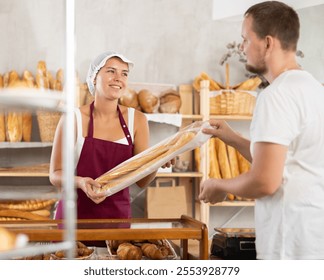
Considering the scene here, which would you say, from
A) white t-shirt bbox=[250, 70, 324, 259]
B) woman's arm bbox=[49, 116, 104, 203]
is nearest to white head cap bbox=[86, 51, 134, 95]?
woman's arm bbox=[49, 116, 104, 203]

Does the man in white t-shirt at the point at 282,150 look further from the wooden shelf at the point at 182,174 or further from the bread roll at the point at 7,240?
the wooden shelf at the point at 182,174

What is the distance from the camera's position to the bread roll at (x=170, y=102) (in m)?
2.79

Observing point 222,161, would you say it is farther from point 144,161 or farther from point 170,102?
point 144,161

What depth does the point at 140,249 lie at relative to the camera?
52.8 inches

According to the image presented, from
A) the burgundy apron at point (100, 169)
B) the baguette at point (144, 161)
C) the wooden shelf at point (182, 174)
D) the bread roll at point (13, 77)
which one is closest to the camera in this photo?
the bread roll at point (13, 77)

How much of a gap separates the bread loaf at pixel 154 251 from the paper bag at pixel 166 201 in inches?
56.9

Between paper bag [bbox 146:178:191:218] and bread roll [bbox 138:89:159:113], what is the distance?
1.35 feet

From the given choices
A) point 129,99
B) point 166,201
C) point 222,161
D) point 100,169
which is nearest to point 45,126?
point 100,169

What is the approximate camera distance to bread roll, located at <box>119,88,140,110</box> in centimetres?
273

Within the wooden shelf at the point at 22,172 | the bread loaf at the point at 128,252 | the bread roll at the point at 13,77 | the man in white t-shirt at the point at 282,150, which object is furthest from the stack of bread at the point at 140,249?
the bread roll at the point at 13,77

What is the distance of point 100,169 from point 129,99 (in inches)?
39.5

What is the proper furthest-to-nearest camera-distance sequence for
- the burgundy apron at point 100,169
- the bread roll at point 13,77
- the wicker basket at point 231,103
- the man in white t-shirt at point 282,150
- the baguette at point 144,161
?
the wicker basket at point 231,103 → the burgundy apron at point 100,169 → the baguette at point 144,161 → the bread roll at point 13,77 → the man in white t-shirt at point 282,150

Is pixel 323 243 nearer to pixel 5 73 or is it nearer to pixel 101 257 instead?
pixel 101 257
